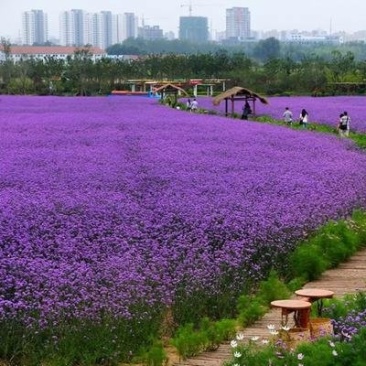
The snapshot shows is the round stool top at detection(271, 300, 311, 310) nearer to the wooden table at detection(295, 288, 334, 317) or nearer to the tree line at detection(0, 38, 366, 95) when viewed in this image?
the wooden table at detection(295, 288, 334, 317)

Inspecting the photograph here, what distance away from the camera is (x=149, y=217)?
10.6 metres

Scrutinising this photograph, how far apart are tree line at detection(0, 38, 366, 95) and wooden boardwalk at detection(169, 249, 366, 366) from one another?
60.4m

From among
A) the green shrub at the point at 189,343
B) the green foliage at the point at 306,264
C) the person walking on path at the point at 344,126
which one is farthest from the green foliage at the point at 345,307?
the person walking on path at the point at 344,126

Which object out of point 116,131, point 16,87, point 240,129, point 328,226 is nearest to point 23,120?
point 116,131

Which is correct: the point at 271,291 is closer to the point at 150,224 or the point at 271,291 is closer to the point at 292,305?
the point at 150,224

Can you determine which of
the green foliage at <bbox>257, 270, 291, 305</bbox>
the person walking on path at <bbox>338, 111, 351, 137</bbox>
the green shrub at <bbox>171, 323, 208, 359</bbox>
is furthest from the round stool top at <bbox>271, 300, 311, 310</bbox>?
the person walking on path at <bbox>338, 111, 351, 137</bbox>

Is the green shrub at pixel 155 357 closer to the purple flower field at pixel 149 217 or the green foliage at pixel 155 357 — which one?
the green foliage at pixel 155 357

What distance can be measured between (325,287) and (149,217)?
2576 millimetres

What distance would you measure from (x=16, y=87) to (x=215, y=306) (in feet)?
244

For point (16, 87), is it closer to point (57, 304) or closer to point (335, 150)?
point (335, 150)

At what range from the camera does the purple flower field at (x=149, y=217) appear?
7621 mm

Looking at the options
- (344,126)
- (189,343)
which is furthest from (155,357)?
(344,126)

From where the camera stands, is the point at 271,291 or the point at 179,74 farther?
the point at 179,74

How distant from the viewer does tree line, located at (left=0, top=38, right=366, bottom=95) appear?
241 feet
